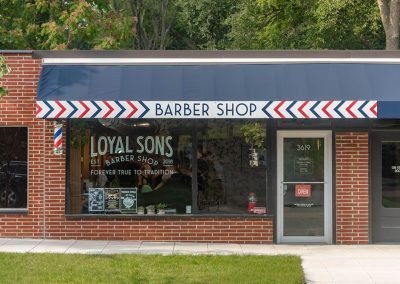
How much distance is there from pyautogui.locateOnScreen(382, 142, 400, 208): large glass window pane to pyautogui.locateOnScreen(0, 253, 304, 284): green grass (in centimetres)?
276

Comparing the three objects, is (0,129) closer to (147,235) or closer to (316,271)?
(147,235)

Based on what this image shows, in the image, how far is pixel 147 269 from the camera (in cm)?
938

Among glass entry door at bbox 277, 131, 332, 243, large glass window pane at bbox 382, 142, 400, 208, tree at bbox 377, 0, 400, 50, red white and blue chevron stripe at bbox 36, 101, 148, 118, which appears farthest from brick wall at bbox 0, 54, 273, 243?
tree at bbox 377, 0, 400, 50

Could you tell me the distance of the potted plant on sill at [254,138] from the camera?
1211 centimetres

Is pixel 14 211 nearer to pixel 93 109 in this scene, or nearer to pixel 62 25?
pixel 93 109

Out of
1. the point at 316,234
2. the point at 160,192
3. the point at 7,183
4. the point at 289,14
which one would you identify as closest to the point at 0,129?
the point at 7,183

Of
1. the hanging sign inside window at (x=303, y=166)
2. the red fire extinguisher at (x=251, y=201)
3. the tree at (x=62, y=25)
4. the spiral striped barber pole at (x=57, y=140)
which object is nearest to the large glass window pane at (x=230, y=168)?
the red fire extinguisher at (x=251, y=201)

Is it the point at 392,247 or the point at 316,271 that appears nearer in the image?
the point at 316,271

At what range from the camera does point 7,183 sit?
489 inches

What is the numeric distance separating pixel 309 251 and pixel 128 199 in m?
3.47

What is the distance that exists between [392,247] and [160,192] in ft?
14.2

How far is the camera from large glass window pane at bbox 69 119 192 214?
12180 millimetres

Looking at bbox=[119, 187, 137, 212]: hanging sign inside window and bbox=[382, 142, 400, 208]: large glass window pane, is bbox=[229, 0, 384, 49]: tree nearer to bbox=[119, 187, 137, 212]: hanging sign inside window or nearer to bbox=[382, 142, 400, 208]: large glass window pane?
bbox=[382, 142, 400, 208]: large glass window pane

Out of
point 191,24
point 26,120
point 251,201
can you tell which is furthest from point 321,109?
point 191,24
